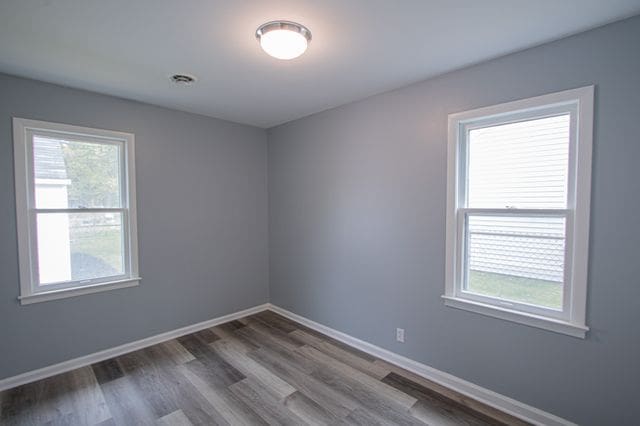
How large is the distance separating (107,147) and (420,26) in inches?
117

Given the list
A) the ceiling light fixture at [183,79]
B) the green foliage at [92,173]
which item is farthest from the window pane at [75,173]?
the ceiling light fixture at [183,79]

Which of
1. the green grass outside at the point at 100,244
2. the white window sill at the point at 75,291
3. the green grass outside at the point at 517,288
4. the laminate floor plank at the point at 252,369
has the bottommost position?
the laminate floor plank at the point at 252,369

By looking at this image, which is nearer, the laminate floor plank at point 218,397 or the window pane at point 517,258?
the window pane at point 517,258

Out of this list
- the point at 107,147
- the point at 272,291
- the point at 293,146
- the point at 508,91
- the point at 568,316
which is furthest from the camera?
the point at 272,291

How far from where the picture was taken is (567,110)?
1.85 m

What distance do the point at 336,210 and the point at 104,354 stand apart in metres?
2.69

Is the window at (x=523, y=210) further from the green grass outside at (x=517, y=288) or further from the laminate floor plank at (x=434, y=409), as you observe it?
the laminate floor plank at (x=434, y=409)

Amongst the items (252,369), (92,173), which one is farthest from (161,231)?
(252,369)

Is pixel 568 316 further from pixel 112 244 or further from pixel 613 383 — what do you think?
pixel 112 244

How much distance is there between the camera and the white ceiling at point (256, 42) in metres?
1.54

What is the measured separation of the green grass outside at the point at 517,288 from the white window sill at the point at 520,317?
100mm

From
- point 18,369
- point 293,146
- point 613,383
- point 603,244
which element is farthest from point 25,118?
point 613,383

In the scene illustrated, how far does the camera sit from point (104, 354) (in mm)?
2785

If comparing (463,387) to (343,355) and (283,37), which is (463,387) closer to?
(343,355)
